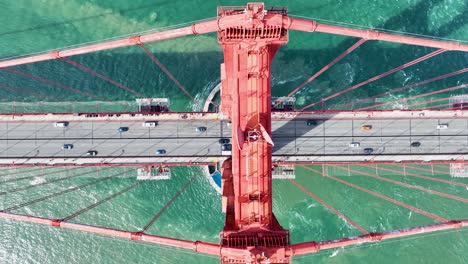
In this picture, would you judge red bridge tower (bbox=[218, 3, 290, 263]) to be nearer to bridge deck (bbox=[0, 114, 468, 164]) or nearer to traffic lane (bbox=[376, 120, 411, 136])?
bridge deck (bbox=[0, 114, 468, 164])

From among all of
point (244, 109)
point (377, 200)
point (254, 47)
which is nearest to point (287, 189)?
point (377, 200)

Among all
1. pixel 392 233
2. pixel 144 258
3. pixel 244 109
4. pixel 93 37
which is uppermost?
pixel 93 37

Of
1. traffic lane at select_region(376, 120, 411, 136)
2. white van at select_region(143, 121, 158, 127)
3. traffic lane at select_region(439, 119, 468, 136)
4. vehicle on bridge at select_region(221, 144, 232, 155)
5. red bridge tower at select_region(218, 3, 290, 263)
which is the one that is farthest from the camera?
traffic lane at select_region(439, 119, 468, 136)

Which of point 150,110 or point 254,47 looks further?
point 150,110

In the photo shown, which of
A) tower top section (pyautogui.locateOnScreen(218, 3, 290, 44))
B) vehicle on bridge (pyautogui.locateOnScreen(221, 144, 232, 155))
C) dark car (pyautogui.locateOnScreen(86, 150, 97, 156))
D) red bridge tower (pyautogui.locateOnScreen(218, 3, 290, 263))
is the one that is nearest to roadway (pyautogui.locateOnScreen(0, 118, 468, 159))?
dark car (pyautogui.locateOnScreen(86, 150, 97, 156))

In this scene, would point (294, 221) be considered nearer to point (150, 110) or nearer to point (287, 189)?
point (287, 189)

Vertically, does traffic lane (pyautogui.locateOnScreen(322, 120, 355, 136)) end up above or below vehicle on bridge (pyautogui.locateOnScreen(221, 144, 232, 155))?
above

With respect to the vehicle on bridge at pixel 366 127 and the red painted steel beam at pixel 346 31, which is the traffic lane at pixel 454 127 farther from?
the red painted steel beam at pixel 346 31
